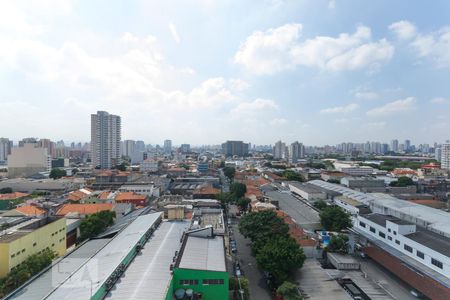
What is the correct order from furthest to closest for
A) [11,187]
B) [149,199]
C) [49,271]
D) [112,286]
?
[11,187] → [149,199] → [49,271] → [112,286]

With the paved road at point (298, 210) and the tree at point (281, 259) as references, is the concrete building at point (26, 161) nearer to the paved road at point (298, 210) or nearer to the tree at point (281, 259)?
the paved road at point (298, 210)

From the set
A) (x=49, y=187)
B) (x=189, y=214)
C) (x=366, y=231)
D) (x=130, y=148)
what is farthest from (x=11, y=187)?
(x=130, y=148)

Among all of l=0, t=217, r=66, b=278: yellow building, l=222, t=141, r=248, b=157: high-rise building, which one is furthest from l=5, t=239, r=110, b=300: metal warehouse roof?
l=222, t=141, r=248, b=157: high-rise building

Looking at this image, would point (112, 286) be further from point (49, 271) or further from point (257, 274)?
point (257, 274)

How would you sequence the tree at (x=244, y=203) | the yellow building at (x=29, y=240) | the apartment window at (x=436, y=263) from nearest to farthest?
the yellow building at (x=29, y=240), the apartment window at (x=436, y=263), the tree at (x=244, y=203)

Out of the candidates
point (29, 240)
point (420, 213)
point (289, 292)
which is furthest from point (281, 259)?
point (420, 213)

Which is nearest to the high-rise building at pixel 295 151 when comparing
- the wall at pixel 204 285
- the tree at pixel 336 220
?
the tree at pixel 336 220

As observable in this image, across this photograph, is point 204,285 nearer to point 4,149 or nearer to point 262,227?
point 262,227
